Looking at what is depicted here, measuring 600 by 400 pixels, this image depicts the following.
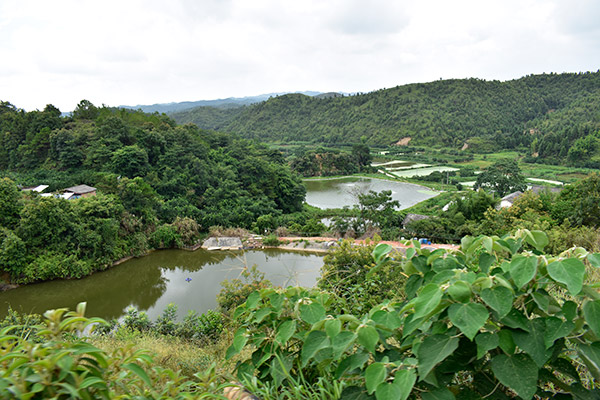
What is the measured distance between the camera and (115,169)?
1858 centimetres

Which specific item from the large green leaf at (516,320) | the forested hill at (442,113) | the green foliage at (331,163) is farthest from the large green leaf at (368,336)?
the forested hill at (442,113)

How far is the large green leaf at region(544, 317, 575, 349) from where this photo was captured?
89cm

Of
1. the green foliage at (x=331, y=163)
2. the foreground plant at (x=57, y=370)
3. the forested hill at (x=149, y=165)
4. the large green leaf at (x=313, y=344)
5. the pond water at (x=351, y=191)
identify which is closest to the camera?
the foreground plant at (x=57, y=370)

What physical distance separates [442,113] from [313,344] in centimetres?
6263

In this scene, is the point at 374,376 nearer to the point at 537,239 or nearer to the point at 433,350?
the point at 433,350

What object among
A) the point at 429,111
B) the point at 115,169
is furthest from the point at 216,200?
the point at 429,111

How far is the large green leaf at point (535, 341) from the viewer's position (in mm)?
895

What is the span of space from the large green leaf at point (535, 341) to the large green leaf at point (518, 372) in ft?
0.11

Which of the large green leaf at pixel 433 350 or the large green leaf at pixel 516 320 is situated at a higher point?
the large green leaf at pixel 516 320

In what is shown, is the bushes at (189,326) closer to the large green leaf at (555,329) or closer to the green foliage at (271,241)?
the large green leaf at (555,329)

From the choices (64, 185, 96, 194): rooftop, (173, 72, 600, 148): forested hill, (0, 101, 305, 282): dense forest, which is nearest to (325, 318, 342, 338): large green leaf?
(0, 101, 305, 282): dense forest

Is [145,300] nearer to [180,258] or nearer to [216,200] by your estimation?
[180,258]

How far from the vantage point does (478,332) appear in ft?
3.35

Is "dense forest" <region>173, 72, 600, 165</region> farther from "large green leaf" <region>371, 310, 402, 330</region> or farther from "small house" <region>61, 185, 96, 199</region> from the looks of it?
"large green leaf" <region>371, 310, 402, 330</region>
